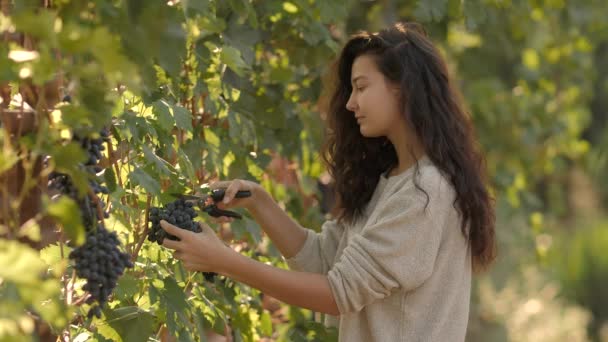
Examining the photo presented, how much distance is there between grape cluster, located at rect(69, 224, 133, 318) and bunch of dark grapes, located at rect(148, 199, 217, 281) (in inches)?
11.6

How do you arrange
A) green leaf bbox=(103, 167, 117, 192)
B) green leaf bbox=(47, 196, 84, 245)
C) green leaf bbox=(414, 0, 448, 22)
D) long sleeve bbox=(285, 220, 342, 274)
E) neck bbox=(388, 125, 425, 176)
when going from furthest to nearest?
green leaf bbox=(414, 0, 448, 22) → long sleeve bbox=(285, 220, 342, 274) → neck bbox=(388, 125, 425, 176) → green leaf bbox=(103, 167, 117, 192) → green leaf bbox=(47, 196, 84, 245)

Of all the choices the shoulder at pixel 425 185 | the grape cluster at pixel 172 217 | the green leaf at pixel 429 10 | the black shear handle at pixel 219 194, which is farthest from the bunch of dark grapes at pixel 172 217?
the green leaf at pixel 429 10

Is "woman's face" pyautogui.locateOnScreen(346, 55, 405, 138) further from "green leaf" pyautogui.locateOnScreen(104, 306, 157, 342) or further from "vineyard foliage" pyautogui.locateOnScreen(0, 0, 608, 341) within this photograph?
"green leaf" pyautogui.locateOnScreen(104, 306, 157, 342)

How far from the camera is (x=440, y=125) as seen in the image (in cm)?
222

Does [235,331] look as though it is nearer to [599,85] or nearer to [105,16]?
[105,16]

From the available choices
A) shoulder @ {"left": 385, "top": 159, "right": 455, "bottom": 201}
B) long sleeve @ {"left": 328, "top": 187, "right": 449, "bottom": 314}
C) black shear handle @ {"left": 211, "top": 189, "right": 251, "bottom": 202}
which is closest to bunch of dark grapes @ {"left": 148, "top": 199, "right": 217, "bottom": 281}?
black shear handle @ {"left": 211, "top": 189, "right": 251, "bottom": 202}

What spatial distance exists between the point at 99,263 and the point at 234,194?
0.67 meters

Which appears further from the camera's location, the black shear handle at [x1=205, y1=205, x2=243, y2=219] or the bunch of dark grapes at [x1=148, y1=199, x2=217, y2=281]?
the black shear handle at [x1=205, y1=205, x2=243, y2=219]

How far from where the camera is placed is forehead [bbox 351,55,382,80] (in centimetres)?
220

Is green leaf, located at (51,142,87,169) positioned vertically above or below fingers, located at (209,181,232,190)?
above

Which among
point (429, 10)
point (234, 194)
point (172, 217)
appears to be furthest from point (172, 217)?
point (429, 10)

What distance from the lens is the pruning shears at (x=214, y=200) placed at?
1.91 meters

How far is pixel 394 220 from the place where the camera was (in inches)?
81.1

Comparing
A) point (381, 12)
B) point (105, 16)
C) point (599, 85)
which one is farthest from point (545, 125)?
point (105, 16)
